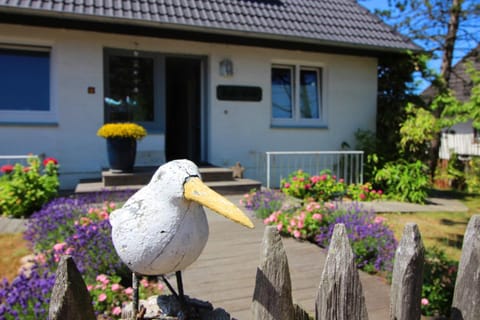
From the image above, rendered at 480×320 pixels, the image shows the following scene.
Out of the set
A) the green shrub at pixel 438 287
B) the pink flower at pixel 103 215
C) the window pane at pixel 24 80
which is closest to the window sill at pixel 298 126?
the window pane at pixel 24 80

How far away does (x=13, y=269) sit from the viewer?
3.70 meters

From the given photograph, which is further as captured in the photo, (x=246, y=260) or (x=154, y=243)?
(x=246, y=260)

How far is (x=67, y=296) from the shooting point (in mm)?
1256

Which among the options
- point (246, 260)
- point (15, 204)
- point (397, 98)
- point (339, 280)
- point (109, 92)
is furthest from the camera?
point (397, 98)

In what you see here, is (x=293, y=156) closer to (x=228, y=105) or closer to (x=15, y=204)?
(x=228, y=105)

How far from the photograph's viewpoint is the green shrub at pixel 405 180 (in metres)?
7.94

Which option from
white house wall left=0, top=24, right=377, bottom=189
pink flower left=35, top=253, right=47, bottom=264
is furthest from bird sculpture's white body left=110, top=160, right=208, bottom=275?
white house wall left=0, top=24, right=377, bottom=189

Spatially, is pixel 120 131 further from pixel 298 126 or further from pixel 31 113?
pixel 298 126

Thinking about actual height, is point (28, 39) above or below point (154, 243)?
above

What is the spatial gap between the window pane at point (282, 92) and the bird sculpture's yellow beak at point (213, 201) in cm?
770

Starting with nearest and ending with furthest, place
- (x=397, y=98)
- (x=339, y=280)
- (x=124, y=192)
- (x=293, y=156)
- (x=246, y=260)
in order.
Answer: (x=339, y=280) → (x=246, y=260) → (x=124, y=192) → (x=293, y=156) → (x=397, y=98)

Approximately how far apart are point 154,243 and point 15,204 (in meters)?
4.79

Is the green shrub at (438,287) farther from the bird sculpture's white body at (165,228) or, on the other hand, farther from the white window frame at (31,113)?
the white window frame at (31,113)

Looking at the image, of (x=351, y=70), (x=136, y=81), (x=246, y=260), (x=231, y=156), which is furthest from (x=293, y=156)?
(x=246, y=260)
